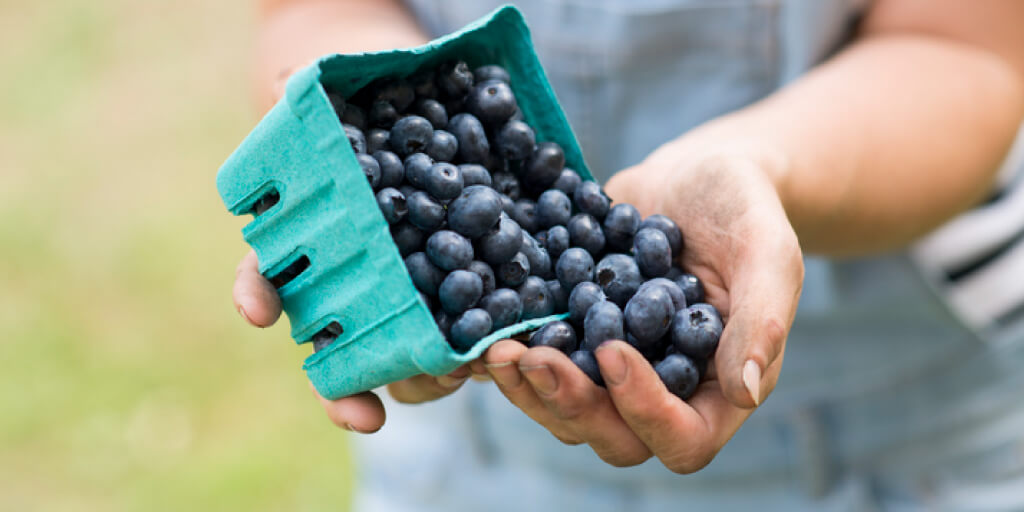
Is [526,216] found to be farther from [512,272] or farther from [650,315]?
[650,315]

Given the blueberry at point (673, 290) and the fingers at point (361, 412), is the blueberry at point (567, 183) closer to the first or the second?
the blueberry at point (673, 290)

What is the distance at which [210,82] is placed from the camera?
4.57 meters

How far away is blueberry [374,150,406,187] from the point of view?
1211mm

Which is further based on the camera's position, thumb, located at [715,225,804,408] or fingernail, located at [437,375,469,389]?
fingernail, located at [437,375,469,389]

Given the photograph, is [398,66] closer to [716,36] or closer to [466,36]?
[466,36]

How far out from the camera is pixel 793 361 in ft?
5.81

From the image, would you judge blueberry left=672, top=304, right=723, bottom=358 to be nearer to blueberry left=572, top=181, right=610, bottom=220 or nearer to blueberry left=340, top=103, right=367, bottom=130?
blueberry left=572, top=181, right=610, bottom=220

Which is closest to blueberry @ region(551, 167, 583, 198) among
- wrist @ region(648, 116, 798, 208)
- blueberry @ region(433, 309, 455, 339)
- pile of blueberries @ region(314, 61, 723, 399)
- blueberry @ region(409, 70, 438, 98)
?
pile of blueberries @ region(314, 61, 723, 399)

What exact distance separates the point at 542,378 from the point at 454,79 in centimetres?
56

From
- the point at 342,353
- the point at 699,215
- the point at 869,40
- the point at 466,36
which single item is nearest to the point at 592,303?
the point at 699,215

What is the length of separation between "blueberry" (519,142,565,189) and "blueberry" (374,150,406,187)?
0.87 ft

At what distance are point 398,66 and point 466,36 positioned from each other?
0.46 feet

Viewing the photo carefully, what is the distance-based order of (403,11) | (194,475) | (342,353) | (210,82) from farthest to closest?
1. (210,82)
2. (194,475)
3. (403,11)
4. (342,353)

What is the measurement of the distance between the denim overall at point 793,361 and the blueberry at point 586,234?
450 millimetres
